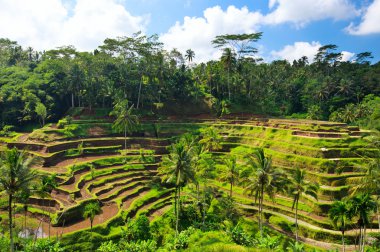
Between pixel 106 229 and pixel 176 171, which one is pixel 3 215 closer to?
pixel 106 229

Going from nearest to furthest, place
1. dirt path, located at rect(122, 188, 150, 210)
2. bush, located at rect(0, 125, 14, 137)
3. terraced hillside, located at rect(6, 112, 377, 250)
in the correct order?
terraced hillside, located at rect(6, 112, 377, 250) → dirt path, located at rect(122, 188, 150, 210) → bush, located at rect(0, 125, 14, 137)

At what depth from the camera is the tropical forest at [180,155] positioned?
3162cm

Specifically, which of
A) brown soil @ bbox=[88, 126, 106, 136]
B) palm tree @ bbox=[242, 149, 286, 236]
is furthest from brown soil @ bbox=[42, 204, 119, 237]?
brown soil @ bbox=[88, 126, 106, 136]

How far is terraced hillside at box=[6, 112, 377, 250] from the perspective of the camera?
3734 cm

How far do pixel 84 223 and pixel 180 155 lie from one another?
48.0 feet

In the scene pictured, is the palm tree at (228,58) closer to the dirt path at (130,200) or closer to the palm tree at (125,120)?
the palm tree at (125,120)

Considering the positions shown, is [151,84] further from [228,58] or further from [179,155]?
[179,155]

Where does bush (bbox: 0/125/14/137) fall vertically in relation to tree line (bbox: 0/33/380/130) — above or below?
below

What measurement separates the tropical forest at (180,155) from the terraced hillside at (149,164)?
0.23 meters

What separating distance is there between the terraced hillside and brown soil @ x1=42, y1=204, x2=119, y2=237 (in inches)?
4.3

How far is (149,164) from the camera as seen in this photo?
56250mm

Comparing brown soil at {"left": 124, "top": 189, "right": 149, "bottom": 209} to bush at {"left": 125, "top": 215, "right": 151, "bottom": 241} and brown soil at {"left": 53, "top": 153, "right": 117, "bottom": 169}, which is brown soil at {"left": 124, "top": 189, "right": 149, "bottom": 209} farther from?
brown soil at {"left": 53, "top": 153, "right": 117, "bottom": 169}

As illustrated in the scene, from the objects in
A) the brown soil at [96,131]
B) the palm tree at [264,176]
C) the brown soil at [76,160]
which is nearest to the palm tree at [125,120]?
the brown soil at [96,131]

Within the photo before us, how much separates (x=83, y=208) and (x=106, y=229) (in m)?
5.10
